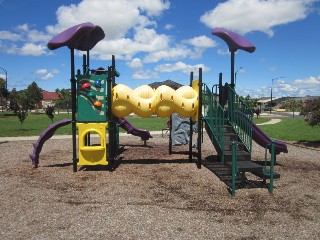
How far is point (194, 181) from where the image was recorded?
308 inches

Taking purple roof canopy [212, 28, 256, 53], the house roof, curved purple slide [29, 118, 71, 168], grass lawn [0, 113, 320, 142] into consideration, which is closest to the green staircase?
purple roof canopy [212, 28, 256, 53]

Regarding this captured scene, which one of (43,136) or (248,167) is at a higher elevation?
(43,136)

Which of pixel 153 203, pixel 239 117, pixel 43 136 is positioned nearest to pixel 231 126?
pixel 239 117

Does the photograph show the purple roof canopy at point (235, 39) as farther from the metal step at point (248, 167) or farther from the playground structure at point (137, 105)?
the metal step at point (248, 167)

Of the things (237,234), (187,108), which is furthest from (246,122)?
(237,234)

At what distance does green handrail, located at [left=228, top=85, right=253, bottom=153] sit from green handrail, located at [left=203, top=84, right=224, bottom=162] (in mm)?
349

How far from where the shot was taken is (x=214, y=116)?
901 centimetres

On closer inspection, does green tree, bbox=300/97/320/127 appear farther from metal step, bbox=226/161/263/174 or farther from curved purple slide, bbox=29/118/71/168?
curved purple slide, bbox=29/118/71/168

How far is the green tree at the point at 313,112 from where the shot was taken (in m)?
14.2

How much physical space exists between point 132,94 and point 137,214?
4.42 m

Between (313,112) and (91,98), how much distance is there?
10876 millimetres

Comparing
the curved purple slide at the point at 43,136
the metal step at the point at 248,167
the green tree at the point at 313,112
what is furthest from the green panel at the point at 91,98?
the green tree at the point at 313,112

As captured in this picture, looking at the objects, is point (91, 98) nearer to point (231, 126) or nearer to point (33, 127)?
point (231, 126)

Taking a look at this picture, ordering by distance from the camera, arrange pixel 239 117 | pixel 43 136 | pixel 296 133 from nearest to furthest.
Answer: pixel 239 117, pixel 43 136, pixel 296 133
